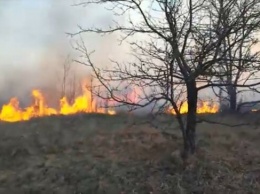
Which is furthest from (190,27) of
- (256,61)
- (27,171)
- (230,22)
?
(27,171)

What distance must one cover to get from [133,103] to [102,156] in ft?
6.54

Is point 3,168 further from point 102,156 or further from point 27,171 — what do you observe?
point 102,156

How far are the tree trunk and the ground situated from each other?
0.26 metres

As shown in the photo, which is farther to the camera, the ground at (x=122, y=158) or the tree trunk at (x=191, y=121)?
the tree trunk at (x=191, y=121)

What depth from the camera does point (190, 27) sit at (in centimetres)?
1230

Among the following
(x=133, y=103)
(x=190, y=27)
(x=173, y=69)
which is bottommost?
(x=133, y=103)

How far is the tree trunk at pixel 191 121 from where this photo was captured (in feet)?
41.9

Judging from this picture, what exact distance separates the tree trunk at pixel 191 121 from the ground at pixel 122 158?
10.4 inches

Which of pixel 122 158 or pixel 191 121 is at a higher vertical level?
pixel 191 121

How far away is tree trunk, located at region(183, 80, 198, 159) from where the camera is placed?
12.8 meters

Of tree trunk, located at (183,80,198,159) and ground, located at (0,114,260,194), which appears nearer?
ground, located at (0,114,260,194)

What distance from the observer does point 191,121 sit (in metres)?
12.9

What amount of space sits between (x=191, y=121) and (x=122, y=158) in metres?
2.18

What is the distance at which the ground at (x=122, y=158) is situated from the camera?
11969mm
